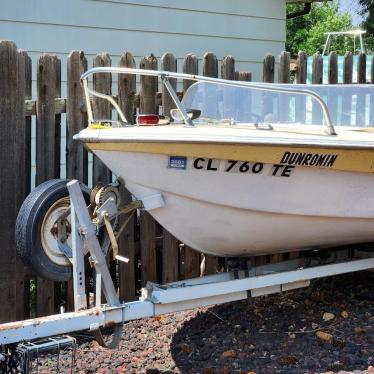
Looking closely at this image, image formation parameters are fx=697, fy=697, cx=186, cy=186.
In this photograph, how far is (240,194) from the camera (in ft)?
14.9

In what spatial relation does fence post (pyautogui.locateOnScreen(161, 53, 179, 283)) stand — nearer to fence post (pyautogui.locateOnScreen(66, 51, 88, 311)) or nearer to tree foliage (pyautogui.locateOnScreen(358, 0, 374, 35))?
fence post (pyautogui.locateOnScreen(66, 51, 88, 311))

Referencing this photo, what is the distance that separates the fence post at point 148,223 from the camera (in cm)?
559

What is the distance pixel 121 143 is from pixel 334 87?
8.49 feet

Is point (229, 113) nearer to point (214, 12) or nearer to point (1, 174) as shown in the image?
point (1, 174)

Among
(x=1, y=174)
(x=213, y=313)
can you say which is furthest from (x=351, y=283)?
(x=1, y=174)

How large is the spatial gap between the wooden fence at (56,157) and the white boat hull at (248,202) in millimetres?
907

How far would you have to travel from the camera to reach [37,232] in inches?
164

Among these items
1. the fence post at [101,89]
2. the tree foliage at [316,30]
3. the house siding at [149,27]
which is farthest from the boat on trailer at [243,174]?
the tree foliage at [316,30]

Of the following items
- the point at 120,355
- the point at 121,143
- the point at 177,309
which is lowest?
the point at 120,355

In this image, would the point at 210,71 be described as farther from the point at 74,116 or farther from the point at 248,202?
the point at 248,202

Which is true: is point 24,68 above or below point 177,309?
above

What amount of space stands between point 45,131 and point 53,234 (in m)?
1.08

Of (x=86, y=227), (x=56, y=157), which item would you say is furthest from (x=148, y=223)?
(x=86, y=227)

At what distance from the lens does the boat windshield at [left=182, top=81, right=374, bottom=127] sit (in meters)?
5.30
